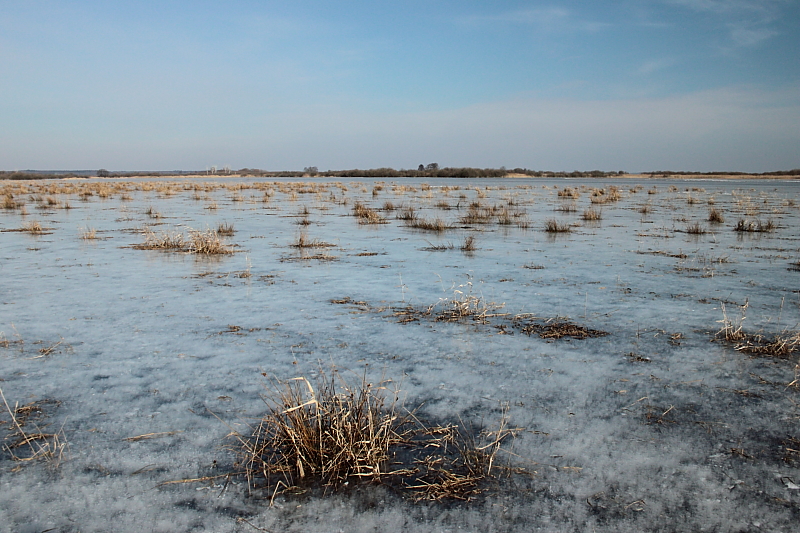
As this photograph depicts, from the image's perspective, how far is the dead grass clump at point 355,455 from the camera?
103 inches

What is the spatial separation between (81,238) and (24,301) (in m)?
6.25

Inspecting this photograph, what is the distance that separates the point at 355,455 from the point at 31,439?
179 cm

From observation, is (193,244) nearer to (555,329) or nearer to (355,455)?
(555,329)

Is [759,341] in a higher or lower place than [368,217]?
lower

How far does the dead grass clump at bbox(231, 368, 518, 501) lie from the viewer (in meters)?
2.62

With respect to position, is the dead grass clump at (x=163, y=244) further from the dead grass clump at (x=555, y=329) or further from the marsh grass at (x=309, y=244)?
the dead grass clump at (x=555, y=329)

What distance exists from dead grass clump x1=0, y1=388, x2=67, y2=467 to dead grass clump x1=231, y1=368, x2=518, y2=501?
889mm

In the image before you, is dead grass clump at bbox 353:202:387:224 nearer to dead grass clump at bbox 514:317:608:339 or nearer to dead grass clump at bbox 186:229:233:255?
dead grass clump at bbox 186:229:233:255

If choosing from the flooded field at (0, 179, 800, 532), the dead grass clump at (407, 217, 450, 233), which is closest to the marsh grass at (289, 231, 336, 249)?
the flooded field at (0, 179, 800, 532)

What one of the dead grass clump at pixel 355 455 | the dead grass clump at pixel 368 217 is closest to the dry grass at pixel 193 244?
the dead grass clump at pixel 368 217

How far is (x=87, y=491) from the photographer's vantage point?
2.54 metres

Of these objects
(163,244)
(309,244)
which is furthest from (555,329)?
(163,244)

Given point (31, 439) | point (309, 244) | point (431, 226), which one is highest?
point (431, 226)

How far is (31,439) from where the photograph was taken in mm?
2971
